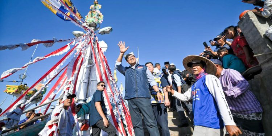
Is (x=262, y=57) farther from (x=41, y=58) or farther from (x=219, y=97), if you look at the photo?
(x=41, y=58)

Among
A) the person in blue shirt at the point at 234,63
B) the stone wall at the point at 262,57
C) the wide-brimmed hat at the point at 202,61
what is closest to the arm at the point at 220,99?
the wide-brimmed hat at the point at 202,61

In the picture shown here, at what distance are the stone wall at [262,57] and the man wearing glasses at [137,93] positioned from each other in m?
1.89

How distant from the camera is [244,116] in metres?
2.21

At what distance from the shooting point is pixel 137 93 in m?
3.21

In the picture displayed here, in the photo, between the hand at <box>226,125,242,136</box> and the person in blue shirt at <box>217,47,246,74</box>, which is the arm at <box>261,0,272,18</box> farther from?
the hand at <box>226,125,242,136</box>

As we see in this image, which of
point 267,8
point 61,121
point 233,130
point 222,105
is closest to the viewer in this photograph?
point 233,130

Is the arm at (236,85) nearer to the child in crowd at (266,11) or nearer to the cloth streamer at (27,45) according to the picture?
the child in crowd at (266,11)

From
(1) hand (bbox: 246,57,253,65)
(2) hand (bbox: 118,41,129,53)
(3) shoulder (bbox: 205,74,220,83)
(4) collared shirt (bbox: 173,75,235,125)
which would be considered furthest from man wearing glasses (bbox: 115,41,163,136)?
(1) hand (bbox: 246,57,253,65)

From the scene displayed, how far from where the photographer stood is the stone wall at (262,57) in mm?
2178

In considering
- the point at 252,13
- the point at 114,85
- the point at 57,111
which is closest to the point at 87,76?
the point at 114,85

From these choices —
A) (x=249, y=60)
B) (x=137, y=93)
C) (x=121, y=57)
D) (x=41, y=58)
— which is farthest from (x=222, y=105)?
(x=41, y=58)

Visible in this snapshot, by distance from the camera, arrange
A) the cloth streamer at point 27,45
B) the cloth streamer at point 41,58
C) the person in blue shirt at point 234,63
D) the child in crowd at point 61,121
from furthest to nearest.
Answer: the child in crowd at point 61,121, the cloth streamer at point 41,58, the person in blue shirt at point 234,63, the cloth streamer at point 27,45

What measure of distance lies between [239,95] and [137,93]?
1.88 meters

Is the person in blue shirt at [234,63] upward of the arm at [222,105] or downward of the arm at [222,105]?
upward
